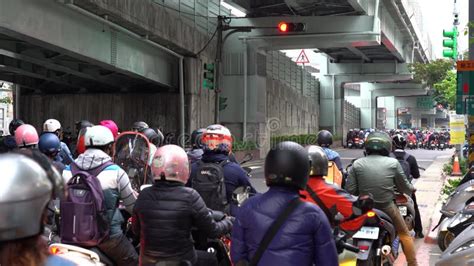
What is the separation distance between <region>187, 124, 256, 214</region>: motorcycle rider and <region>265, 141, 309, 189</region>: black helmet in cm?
221

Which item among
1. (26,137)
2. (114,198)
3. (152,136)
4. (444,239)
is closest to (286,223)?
(114,198)

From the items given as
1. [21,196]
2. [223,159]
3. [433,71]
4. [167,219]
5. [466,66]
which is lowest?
[167,219]

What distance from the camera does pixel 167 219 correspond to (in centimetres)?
421

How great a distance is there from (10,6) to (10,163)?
1348 centimetres

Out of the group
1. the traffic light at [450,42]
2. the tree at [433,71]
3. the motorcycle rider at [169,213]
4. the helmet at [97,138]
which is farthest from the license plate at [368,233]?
the tree at [433,71]

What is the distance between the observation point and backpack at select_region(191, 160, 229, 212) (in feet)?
17.9

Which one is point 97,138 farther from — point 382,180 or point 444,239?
point 444,239

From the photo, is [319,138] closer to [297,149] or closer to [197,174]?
[197,174]

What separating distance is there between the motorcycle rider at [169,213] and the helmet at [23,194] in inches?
86.4

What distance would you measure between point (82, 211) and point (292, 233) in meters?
1.73

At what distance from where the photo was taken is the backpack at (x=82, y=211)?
4340mm

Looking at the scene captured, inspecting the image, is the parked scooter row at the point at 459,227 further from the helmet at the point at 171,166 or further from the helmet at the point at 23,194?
the helmet at the point at 23,194

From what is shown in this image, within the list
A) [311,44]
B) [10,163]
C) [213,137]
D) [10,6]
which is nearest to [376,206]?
[213,137]

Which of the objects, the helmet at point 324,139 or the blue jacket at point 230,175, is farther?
the helmet at point 324,139
